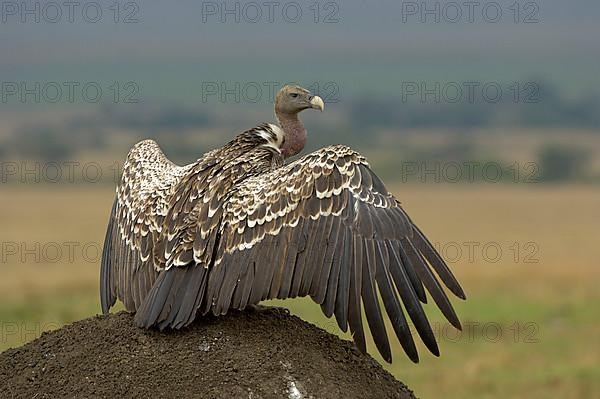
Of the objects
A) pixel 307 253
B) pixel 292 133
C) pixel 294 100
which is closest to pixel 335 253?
pixel 307 253

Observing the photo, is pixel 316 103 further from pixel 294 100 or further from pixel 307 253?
pixel 307 253

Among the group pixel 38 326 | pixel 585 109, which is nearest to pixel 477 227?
pixel 38 326

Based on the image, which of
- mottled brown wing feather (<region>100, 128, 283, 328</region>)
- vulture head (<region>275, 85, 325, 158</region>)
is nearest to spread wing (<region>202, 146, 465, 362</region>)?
mottled brown wing feather (<region>100, 128, 283, 328</region>)

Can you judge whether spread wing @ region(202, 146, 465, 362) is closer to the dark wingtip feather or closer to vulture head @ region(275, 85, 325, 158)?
the dark wingtip feather

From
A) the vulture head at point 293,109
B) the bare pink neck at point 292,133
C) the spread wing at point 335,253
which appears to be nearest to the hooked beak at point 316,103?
the vulture head at point 293,109

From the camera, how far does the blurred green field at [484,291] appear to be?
23.9 m

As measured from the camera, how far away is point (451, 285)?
959cm

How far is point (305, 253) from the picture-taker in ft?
31.4

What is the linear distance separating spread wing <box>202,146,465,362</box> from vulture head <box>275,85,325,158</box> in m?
1.94

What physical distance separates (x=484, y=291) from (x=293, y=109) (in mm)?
26809

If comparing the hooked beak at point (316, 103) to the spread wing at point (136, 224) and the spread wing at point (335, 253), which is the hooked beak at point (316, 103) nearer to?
the spread wing at point (136, 224)

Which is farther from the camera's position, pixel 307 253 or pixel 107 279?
pixel 107 279

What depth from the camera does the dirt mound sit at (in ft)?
30.4

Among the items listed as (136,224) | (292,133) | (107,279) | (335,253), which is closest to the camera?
(335,253)
